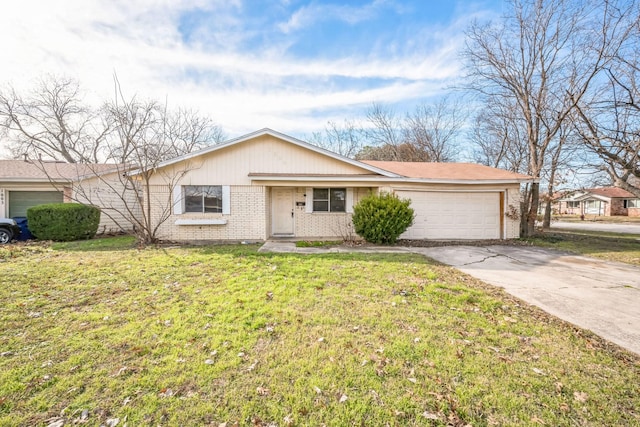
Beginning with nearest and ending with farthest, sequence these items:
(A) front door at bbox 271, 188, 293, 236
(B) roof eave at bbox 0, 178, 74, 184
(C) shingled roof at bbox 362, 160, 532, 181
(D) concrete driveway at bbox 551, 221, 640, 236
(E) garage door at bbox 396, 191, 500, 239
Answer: (E) garage door at bbox 396, 191, 500, 239 → (C) shingled roof at bbox 362, 160, 532, 181 → (B) roof eave at bbox 0, 178, 74, 184 → (A) front door at bbox 271, 188, 293, 236 → (D) concrete driveway at bbox 551, 221, 640, 236

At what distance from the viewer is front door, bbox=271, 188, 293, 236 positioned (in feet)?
38.6

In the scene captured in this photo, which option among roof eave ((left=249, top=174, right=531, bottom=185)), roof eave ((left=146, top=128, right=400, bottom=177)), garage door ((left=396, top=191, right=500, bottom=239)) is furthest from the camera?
garage door ((left=396, top=191, right=500, bottom=239))

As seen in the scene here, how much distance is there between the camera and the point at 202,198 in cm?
1055

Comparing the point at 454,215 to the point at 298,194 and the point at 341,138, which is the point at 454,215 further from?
the point at 341,138

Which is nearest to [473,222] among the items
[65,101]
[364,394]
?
[364,394]

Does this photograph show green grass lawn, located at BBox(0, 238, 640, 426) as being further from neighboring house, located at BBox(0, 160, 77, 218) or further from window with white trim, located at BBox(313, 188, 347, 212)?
neighboring house, located at BBox(0, 160, 77, 218)

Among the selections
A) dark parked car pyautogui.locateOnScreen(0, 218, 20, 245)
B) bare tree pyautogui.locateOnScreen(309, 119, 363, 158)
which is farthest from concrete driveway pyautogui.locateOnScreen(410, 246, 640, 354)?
bare tree pyautogui.locateOnScreen(309, 119, 363, 158)

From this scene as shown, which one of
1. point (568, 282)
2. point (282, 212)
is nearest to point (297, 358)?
point (568, 282)

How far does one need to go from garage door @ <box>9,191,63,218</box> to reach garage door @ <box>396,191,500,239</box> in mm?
15759

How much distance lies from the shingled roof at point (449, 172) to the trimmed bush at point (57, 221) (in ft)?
42.9

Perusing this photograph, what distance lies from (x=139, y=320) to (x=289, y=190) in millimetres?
8521

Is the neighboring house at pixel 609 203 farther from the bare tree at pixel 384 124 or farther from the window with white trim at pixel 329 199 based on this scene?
the window with white trim at pixel 329 199

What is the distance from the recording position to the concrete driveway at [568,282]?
3716 mm

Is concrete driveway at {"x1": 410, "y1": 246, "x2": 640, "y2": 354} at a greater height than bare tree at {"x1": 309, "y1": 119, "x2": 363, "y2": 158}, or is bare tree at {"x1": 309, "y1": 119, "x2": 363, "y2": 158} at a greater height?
bare tree at {"x1": 309, "y1": 119, "x2": 363, "y2": 158}
